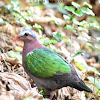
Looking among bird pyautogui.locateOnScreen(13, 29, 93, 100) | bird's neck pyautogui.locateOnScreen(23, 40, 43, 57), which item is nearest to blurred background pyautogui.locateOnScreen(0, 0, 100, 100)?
bird pyautogui.locateOnScreen(13, 29, 93, 100)

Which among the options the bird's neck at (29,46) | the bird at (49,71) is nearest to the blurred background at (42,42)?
the bird at (49,71)

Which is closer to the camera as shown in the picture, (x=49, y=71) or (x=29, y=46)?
(x=49, y=71)

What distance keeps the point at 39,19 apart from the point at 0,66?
3.10 meters

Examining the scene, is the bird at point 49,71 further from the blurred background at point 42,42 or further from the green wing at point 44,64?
the blurred background at point 42,42

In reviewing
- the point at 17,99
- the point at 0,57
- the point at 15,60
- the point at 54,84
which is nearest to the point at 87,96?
the point at 54,84

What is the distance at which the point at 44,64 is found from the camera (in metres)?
3.25

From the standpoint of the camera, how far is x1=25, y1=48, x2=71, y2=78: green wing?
10.5 ft

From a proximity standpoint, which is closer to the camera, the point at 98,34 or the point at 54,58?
the point at 54,58

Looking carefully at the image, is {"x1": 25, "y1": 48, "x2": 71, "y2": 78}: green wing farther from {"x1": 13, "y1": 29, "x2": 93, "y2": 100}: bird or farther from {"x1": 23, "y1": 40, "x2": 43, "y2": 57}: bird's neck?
{"x1": 23, "y1": 40, "x2": 43, "y2": 57}: bird's neck

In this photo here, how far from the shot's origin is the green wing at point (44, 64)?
3.21 m

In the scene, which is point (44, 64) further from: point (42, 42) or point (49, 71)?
point (42, 42)

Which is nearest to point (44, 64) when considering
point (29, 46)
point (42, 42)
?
point (29, 46)

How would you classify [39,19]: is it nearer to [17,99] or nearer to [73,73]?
[73,73]

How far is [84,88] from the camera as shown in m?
3.36
